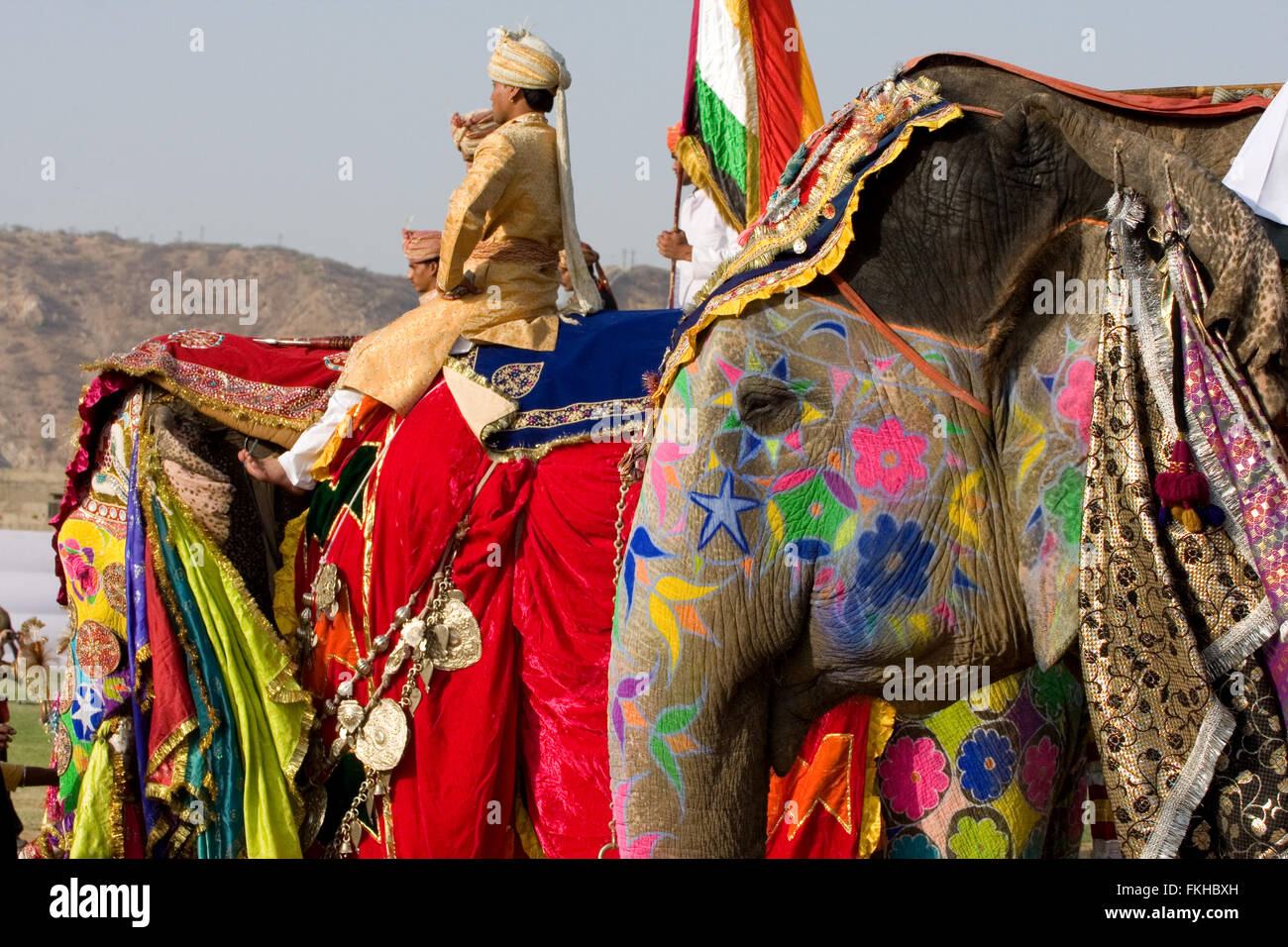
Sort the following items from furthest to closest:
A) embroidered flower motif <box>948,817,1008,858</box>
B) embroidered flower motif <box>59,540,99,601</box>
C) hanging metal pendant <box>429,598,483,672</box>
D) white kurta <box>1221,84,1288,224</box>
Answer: embroidered flower motif <box>59,540,99,601</box> < hanging metal pendant <box>429,598,483,672</box> < embroidered flower motif <box>948,817,1008,858</box> < white kurta <box>1221,84,1288,224</box>

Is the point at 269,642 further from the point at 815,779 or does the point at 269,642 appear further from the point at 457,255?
the point at 815,779

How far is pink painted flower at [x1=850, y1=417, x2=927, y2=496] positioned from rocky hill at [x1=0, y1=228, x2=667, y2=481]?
2208 centimetres

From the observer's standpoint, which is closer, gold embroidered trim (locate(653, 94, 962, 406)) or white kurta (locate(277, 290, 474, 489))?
gold embroidered trim (locate(653, 94, 962, 406))

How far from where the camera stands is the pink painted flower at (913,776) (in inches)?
Answer: 164

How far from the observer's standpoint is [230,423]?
5.08 m

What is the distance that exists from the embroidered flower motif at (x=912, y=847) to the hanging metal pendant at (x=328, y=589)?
Answer: 1.72 m

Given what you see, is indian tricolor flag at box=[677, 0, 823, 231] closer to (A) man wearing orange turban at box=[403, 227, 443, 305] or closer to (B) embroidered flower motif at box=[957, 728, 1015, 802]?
(A) man wearing orange turban at box=[403, 227, 443, 305]

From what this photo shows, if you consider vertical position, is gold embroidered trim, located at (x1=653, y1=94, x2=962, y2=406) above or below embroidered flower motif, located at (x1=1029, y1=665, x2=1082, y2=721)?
above

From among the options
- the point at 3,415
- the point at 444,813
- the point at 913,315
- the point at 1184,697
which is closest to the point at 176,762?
the point at 444,813

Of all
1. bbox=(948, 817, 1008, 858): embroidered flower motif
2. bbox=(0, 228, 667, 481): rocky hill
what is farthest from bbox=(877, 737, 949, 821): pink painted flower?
bbox=(0, 228, 667, 481): rocky hill

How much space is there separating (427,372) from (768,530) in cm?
210

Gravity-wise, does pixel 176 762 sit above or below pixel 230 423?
below

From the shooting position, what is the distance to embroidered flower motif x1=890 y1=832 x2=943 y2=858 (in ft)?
13.6

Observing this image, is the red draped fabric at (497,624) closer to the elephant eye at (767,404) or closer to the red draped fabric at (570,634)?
the red draped fabric at (570,634)
